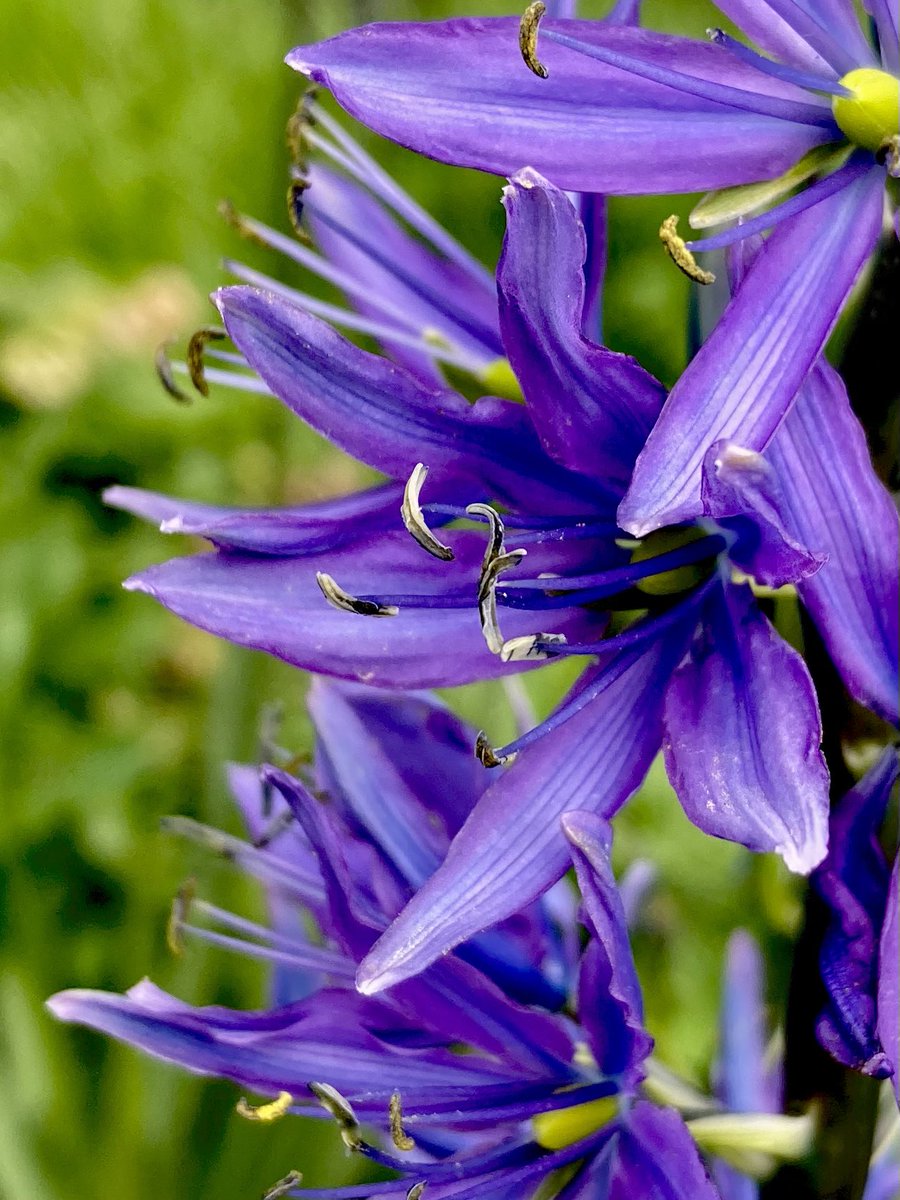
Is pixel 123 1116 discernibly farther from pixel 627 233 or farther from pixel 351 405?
pixel 627 233

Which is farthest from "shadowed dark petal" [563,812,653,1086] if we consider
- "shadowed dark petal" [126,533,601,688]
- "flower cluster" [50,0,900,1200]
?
"shadowed dark petal" [126,533,601,688]

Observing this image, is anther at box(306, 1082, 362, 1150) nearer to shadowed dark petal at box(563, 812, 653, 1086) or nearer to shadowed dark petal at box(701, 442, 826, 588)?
shadowed dark petal at box(563, 812, 653, 1086)

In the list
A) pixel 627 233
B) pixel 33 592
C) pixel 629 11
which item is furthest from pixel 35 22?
pixel 629 11

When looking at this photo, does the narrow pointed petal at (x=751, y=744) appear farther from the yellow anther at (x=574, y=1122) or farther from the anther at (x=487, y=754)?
the yellow anther at (x=574, y=1122)

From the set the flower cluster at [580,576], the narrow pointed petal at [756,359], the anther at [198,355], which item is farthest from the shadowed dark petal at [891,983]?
the anther at [198,355]

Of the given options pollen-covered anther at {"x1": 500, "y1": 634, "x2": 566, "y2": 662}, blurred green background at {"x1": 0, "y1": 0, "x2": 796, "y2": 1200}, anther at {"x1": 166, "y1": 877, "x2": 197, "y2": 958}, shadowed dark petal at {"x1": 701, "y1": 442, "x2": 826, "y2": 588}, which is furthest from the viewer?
blurred green background at {"x1": 0, "y1": 0, "x2": 796, "y2": 1200}

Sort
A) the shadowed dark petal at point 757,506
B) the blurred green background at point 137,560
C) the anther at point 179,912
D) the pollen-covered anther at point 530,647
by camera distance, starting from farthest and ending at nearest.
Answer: the blurred green background at point 137,560
the anther at point 179,912
the pollen-covered anther at point 530,647
the shadowed dark petal at point 757,506

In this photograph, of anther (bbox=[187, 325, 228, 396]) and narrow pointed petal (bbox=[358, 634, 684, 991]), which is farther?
anther (bbox=[187, 325, 228, 396])
